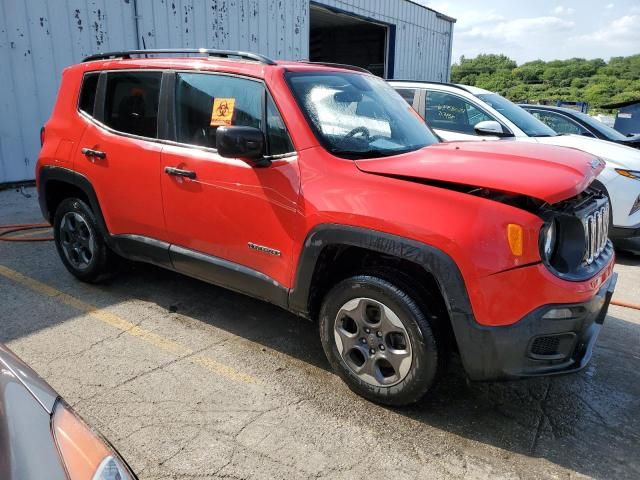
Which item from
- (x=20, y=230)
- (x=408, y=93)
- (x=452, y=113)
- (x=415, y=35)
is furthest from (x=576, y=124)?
(x=415, y=35)

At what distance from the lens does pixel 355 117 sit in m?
3.31

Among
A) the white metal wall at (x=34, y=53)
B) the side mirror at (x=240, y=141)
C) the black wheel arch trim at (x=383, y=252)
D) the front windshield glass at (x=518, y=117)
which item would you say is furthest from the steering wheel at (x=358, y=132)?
the white metal wall at (x=34, y=53)

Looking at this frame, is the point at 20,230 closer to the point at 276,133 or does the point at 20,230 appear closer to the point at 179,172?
the point at 179,172

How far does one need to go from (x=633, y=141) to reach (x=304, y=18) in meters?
8.06

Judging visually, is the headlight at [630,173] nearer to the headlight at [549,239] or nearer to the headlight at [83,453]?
the headlight at [549,239]

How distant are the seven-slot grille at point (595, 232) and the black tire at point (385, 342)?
0.92 meters

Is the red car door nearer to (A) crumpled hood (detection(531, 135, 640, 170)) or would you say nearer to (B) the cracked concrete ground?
(B) the cracked concrete ground

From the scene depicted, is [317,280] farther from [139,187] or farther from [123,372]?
[139,187]

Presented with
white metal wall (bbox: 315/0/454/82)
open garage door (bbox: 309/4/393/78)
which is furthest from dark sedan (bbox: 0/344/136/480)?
open garage door (bbox: 309/4/393/78)

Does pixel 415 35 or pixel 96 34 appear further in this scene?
pixel 415 35

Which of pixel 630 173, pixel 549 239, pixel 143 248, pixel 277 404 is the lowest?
pixel 277 404

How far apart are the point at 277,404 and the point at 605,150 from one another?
5.36m

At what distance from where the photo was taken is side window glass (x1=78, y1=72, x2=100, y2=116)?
4.25m

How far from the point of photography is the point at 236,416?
2.84m
